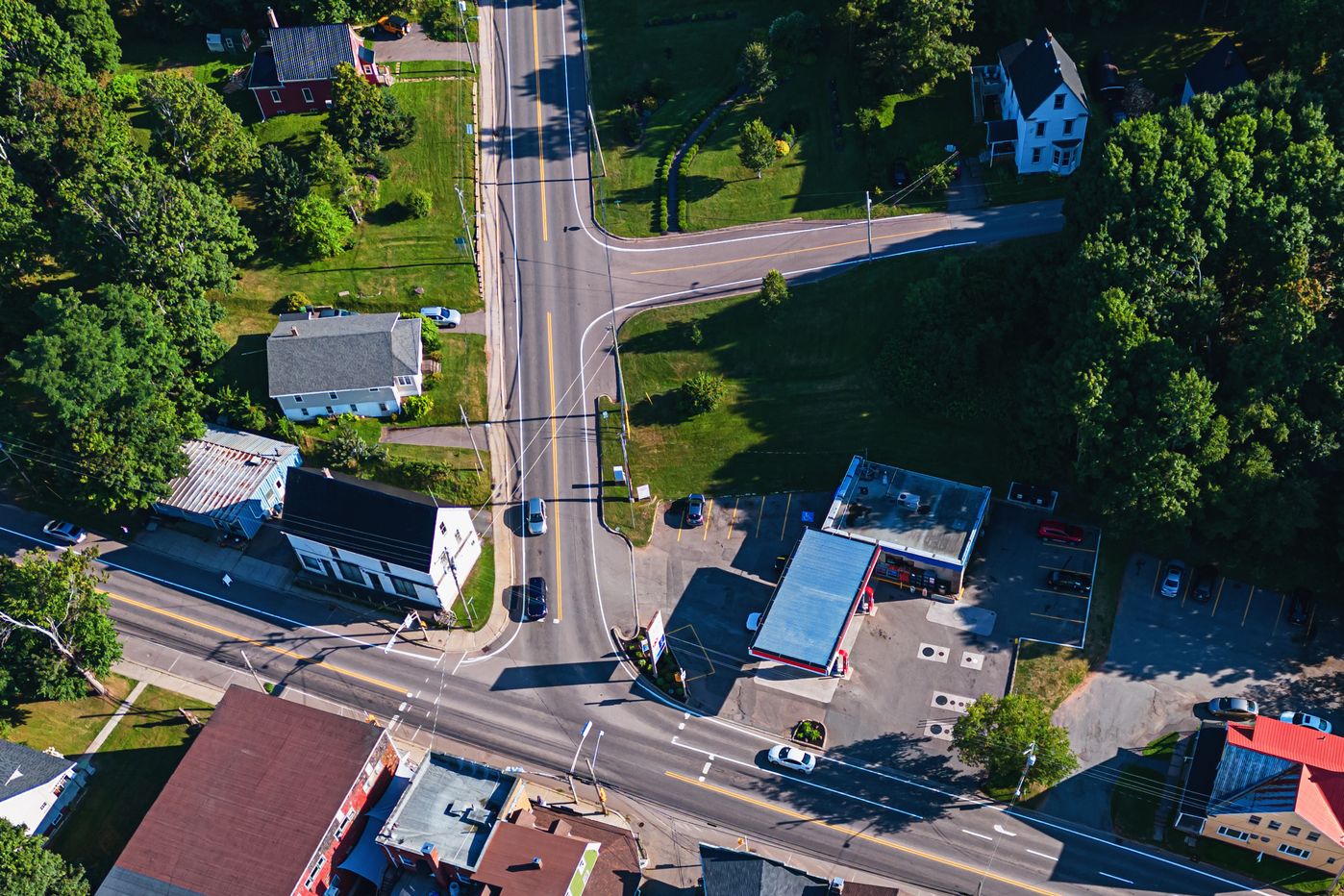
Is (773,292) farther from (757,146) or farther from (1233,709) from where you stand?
(1233,709)

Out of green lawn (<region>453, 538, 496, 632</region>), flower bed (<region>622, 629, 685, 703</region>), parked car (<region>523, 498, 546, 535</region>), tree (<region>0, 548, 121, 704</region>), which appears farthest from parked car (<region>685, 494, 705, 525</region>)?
tree (<region>0, 548, 121, 704</region>)

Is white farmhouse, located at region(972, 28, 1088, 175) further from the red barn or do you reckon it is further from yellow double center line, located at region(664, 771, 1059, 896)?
the red barn

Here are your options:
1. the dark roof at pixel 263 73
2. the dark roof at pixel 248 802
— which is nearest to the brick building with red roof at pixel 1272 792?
the dark roof at pixel 248 802

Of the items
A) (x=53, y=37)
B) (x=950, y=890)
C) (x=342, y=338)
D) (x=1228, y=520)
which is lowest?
(x=950, y=890)

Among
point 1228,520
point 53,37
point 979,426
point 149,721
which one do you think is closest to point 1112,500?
point 1228,520

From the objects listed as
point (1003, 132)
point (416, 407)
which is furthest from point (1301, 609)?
point (416, 407)

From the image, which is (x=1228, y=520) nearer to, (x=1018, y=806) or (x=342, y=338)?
(x=1018, y=806)

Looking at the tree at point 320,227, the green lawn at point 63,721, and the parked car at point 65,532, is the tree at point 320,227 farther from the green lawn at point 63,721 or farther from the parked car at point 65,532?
the green lawn at point 63,721
